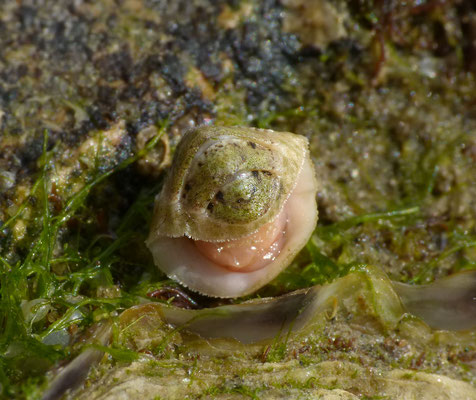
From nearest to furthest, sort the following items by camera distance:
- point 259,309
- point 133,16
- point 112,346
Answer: point 112,346, point 259,309, point 133,16

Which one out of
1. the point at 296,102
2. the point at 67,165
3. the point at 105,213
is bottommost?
the point at 105,213

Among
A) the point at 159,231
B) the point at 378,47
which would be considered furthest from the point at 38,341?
the point at 378,47

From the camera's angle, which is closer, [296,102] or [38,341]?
[38,341]

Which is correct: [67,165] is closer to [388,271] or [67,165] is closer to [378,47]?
[388,271]

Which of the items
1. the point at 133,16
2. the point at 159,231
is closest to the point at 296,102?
the point at 133,16

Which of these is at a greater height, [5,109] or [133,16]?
[133,16]

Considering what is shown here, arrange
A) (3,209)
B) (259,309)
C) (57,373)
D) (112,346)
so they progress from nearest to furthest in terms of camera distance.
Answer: (57,373)
(112,346)
(259,309)
(3,209)

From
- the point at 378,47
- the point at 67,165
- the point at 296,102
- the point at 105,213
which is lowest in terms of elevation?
the point at 105,213

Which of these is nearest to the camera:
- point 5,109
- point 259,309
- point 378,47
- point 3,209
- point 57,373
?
point 57,373

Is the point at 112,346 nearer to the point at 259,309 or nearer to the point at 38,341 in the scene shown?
the point at 38,341
